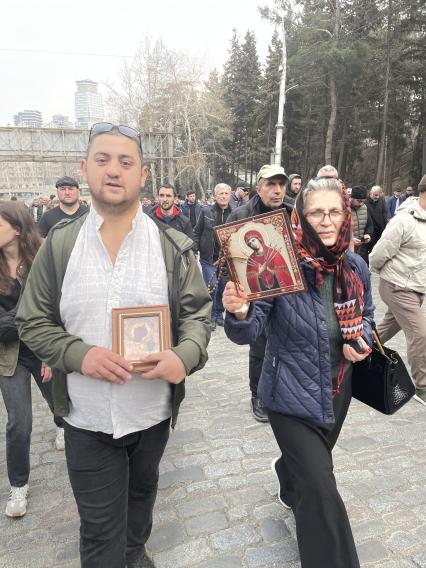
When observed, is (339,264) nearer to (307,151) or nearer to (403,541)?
(403,541)

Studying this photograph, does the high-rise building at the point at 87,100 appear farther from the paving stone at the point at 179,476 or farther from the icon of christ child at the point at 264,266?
the icon of christ child at the point at 264,266

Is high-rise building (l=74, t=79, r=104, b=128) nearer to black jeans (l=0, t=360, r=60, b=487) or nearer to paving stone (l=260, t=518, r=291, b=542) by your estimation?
black jeans (l=0, t=360, r=60, b=487)

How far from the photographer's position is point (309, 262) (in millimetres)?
2225

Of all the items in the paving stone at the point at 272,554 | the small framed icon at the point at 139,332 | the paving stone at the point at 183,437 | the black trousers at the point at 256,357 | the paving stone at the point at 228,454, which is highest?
the small framed icon at the point at 139,332

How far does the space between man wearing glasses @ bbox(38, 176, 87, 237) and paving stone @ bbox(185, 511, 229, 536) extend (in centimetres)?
448

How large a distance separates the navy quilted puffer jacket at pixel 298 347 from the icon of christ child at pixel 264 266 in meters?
0.18

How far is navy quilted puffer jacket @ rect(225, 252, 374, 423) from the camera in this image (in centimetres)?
222

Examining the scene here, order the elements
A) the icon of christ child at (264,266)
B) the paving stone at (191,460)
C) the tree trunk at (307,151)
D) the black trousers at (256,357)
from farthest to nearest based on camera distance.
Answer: the tree trunk at (307,151) → the black trousers at (256,357) → the paving stone at (191,460) → the icon of christ child at (264,266)

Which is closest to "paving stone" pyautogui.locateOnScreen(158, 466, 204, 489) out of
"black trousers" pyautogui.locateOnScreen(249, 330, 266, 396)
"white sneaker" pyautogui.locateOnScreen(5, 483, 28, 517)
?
"white sneaker" pyautogui.locateOnScreen(5, 483, 28, 517)

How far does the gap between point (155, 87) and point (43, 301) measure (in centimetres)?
3922

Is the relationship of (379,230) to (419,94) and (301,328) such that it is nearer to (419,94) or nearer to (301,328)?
(301,328)

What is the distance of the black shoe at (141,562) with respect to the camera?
7.93ft

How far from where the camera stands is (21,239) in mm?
3064

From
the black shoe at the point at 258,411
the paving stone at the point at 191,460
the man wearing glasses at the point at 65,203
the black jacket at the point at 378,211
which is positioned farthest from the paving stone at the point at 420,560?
the black jacket at the point at 378,211
